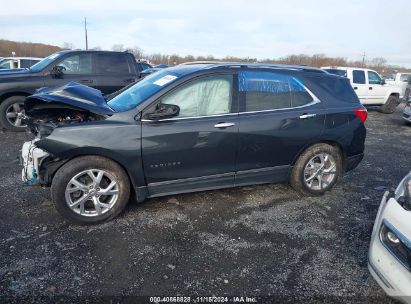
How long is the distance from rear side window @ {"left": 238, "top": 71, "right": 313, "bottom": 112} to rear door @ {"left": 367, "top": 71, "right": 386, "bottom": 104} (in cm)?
1027

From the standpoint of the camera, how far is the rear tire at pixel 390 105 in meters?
13.3

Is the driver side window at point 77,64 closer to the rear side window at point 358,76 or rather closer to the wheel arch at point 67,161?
the wheel arch at point 67,161

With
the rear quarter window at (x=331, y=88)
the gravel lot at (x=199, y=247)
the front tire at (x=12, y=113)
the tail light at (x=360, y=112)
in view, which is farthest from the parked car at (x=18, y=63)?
Result: the tail light at (x=360, y=112)

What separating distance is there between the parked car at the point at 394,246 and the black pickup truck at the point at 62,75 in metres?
6.92

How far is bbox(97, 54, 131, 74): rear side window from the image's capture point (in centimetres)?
782

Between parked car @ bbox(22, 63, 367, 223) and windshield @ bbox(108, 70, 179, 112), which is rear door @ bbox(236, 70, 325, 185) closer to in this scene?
parked car @ bbox(22, 63, 367, 223)

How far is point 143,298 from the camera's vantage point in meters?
2.43

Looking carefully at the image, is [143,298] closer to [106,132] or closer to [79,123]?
[106,132]

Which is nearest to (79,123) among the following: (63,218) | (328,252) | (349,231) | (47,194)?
(63,218)

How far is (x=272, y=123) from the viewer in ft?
12.5

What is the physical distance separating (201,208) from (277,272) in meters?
1.34

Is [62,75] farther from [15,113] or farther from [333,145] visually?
[333,145]

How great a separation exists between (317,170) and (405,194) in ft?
6.55

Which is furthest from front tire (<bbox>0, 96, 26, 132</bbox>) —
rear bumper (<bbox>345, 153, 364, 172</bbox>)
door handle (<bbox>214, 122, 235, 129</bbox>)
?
rear bumper (<bbox>345, 153, 364, 172</bbox>)
